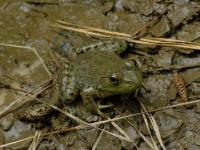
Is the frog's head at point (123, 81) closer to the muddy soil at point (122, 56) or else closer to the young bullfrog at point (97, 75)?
the young bullfrog at point (97, 75)

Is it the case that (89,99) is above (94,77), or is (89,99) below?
below

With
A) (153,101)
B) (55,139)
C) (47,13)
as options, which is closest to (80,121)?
(55,139)

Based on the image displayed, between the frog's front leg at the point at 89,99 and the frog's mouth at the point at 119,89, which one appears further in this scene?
the frog's front leg at the point at 89,99

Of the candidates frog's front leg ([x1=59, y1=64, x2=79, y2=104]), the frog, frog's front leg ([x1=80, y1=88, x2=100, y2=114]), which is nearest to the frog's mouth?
the frog

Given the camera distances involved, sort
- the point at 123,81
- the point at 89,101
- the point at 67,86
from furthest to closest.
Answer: the point at 67,86
the point at 89,101
the point at 123,81

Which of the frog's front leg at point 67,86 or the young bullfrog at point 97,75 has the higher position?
the young bullfrog at point 97,75

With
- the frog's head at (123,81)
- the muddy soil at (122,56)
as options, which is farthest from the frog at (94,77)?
the muddy soil at (122,56)

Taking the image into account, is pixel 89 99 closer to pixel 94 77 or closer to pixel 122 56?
pixel 94 77

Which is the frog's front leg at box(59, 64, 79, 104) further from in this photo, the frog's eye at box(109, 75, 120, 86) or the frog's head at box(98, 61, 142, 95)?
the frog's eye at box(109, 75, 120, 86)

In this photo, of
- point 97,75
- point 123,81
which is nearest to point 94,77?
point 97,75
